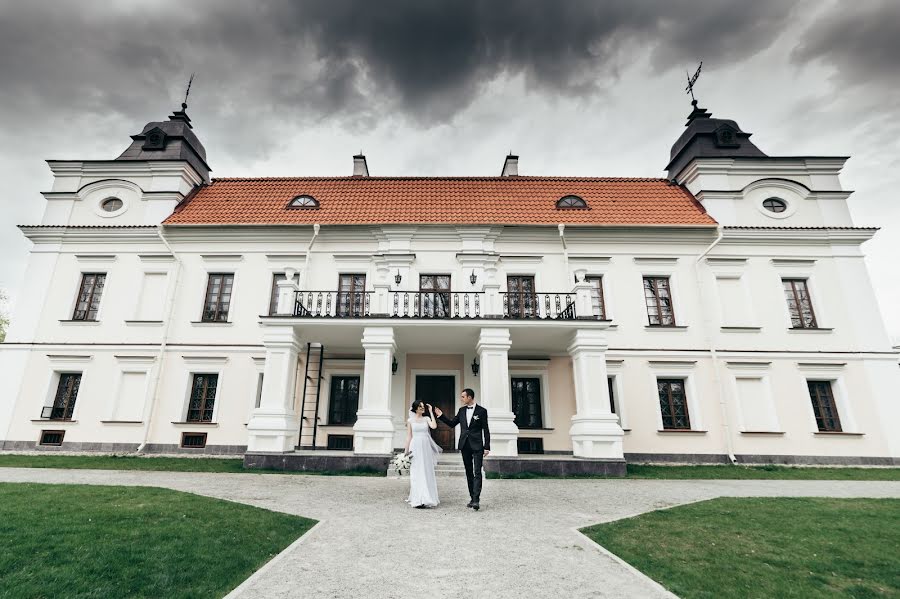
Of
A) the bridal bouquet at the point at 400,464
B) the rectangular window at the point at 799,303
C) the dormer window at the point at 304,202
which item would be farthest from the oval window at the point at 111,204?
the rectangular window at the point at 799,303

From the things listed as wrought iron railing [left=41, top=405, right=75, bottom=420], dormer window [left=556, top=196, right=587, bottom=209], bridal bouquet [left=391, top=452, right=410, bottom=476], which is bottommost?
bridal bouquet [left=391, top=452, right=410, bottom=476]

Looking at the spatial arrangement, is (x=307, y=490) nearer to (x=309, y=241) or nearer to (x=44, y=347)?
(x=309, y=241)

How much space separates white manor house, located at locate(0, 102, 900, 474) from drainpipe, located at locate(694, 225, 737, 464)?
0.09m

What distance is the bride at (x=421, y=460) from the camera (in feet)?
21.6

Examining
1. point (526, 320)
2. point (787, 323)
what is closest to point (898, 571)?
point (526, 320)

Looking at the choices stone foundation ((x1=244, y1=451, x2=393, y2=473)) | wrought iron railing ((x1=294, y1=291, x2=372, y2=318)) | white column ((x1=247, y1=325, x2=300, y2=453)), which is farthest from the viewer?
wrought iron railing ((x1=294, y1=291, x2=372, y2=318))

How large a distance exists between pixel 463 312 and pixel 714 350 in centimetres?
820

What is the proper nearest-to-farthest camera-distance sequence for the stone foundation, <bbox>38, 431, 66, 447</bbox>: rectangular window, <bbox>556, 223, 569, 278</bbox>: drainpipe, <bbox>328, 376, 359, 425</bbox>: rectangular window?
the stone foundation
<bbox>38, 431, 66, 447</bbox>: rectangular window
<bbox>328, 376, 359, 425</bbox>: rectangular window
<bbox>556, 223, 569, 278</bbox>: drainpipe

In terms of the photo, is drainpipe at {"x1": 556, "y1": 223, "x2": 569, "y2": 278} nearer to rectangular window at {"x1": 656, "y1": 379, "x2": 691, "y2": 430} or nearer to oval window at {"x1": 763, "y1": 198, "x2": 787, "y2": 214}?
rectangular window at {"x1": 656, "y1": 379, "x2": 691, "y2": 430}

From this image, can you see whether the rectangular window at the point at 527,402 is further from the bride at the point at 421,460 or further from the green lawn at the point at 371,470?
the bride at the point at 421,460

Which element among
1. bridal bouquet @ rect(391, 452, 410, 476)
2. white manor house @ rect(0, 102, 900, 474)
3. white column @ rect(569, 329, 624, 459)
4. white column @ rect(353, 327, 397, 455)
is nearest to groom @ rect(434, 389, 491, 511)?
bridal bouquet @ rect(391, 452, 410, 476)

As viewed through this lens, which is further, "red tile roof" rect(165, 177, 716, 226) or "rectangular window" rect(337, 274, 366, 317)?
"red tile roof" rect(165, 177, 716, 226)

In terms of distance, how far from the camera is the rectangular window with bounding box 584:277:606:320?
1434cm

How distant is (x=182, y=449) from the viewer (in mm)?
13141
